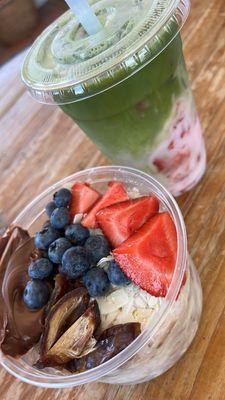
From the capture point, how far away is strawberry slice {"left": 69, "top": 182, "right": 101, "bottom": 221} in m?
0.90

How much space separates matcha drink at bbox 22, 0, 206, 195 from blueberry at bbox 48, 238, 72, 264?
0.26 m

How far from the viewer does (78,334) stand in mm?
715

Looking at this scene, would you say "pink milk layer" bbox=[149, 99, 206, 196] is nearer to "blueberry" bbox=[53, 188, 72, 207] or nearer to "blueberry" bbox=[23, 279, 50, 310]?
"blueberry" bbox=[53, 188, 72, 207]

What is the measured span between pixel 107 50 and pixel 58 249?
1.20ft

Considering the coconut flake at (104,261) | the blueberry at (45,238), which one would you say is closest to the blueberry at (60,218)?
the blueberry at (45,238)

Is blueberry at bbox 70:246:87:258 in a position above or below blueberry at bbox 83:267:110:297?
above

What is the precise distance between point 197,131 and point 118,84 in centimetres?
28

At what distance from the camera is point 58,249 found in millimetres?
793

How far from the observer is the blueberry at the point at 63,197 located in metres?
0.89

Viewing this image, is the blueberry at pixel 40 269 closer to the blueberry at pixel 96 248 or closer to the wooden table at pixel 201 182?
the blueberry at pixel 96 248

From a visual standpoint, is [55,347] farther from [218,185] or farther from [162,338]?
[218,185]

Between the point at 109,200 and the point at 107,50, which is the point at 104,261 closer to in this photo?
the point at 109,200

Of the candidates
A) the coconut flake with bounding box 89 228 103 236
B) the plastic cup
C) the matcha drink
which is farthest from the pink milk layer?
the coconut flake with bounding box 89 228 103 236

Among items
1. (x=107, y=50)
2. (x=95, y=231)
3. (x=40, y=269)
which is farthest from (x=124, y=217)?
(x=107, y=50)
